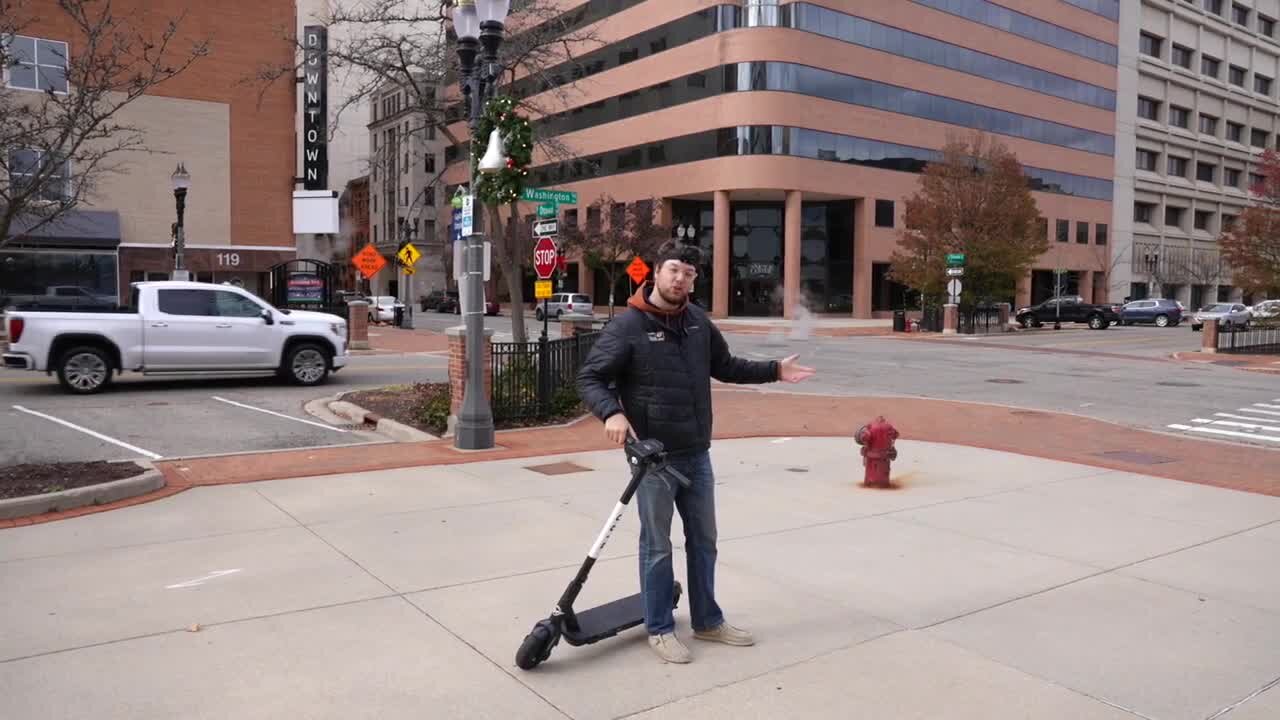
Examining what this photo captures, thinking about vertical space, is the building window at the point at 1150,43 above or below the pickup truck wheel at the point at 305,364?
above

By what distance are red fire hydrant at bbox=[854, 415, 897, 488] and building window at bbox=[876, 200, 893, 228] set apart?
4989 cm

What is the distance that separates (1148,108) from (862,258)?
3532 cm

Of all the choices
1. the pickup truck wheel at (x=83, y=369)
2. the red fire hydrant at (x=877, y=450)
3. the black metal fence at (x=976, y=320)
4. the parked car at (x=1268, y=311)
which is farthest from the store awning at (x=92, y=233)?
the parked car at (x=1268, y=311)

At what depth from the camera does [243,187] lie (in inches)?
1640

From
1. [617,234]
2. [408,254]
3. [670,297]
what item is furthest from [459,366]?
[617,234]

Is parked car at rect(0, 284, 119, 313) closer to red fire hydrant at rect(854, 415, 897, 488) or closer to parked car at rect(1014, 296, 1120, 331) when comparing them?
red fire hydrant at rect(854, 415, 897, 488)

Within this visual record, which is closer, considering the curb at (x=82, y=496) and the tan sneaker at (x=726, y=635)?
the tan sneaker at (x=726, y=635)

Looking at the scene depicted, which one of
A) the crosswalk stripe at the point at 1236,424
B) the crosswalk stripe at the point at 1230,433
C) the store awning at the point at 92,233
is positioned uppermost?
the store awning at the point at 92,233

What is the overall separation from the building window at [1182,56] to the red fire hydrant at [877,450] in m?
81.4

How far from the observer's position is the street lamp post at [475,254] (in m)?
10.9

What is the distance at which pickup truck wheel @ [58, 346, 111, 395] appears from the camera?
15.5m

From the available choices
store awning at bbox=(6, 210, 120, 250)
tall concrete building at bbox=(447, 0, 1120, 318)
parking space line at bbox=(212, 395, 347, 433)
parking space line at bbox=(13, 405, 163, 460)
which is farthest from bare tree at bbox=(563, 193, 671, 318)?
parking space line at bbox=(13, 405, 163, 460)

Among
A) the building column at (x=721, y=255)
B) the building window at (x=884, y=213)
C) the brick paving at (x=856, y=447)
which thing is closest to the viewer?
the brick paving at (x=856, y=447)

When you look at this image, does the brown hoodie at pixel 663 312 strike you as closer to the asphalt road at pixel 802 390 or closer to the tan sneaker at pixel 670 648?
the asphalt road at pixel 802 390
